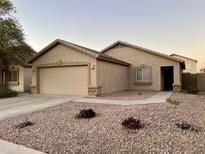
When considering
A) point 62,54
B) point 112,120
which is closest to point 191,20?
point 62,54

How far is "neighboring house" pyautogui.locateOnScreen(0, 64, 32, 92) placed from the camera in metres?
21.3

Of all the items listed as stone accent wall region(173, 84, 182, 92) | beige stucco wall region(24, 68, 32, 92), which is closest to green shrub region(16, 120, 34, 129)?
beige stucco wall region(24, 68, 32, 92)

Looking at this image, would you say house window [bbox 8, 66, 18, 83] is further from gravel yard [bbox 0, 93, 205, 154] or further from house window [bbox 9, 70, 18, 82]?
gravel yard [bbox 0, 93, 205, 154]

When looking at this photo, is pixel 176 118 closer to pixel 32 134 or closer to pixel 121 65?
pixel 32 134

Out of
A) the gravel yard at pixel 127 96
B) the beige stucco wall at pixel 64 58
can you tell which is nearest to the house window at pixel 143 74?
the gravel yard at pixel 127 96

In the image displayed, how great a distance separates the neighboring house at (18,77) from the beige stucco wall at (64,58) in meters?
3.68

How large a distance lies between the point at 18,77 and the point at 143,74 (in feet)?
42.4

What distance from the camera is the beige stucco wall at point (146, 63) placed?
20.0 m

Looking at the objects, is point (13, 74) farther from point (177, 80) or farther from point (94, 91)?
point (177, 80)

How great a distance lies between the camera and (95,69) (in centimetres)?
1502

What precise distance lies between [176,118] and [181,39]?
62.0 feet

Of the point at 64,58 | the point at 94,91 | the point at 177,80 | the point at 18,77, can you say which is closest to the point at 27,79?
the point at 18,77

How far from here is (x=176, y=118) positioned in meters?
7.27

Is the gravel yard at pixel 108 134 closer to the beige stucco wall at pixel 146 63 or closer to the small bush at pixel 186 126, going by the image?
the small bush at pixel 186 126
